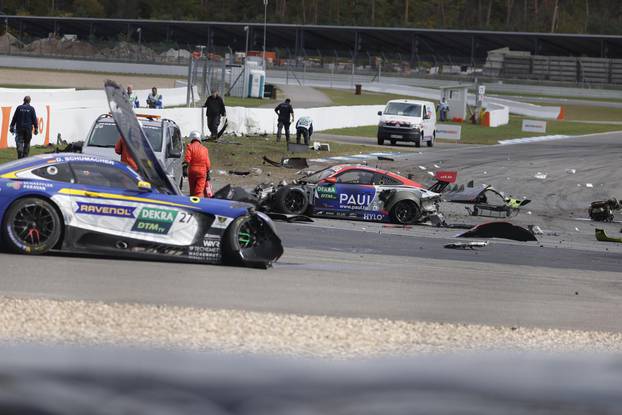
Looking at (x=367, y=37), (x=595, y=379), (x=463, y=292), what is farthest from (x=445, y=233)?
(x=367, y=37)

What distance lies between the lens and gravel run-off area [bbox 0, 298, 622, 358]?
22.0 feet

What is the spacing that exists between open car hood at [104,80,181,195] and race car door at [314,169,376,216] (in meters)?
7.46

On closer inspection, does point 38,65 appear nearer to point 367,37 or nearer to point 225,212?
point 367,37

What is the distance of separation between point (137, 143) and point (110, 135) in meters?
7.68

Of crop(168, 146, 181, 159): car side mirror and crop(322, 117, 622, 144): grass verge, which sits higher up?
crop(168, 146, 181, 159): car side mirror

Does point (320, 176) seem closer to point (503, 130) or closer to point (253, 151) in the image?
point (253, 151)

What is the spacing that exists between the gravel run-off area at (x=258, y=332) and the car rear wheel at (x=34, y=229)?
2.35m

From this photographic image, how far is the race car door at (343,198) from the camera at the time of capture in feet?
61.2

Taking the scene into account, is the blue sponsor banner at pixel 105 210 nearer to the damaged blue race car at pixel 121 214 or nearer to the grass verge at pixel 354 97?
the damaged blue race car at pixel 121 214

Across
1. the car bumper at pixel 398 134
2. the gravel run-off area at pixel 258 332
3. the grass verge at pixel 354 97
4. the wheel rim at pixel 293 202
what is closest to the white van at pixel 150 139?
the wheel rim at pixel 293 202

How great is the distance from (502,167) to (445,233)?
47.6 feet

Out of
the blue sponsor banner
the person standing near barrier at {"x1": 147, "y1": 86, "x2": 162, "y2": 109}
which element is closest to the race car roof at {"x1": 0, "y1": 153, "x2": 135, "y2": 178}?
the blue sponsor banner

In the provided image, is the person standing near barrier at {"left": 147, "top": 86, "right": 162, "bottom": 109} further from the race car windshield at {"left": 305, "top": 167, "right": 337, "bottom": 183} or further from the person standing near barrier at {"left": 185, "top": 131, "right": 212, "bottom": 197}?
the person standing near barrier at {"left": 185, "top": 131, "right": 212, "bottom": 197}

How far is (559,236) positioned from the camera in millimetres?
18562
